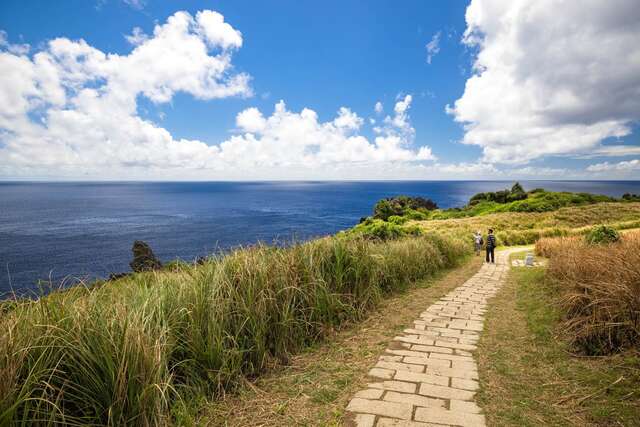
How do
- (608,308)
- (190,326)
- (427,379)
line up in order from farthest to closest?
1. (608,308)
2. (427,379)
3. (190,326)

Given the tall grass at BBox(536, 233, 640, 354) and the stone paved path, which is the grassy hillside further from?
the tall grass at BBox(536, 233, 640, 354)

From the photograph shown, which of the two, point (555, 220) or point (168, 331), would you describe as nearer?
point (168, 331)

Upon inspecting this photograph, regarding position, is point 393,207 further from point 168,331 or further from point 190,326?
point 168,331

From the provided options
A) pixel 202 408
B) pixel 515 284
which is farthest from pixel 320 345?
pixel 515 284

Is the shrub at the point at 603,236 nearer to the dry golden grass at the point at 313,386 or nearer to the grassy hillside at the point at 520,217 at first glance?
the grassy hillside at the point at 520,217

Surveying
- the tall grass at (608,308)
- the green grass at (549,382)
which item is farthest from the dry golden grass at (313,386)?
the tall grass at (608,308)

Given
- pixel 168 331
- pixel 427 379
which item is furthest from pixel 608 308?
pixel 168 331

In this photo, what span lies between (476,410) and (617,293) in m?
2.31

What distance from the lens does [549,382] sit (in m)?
3.25

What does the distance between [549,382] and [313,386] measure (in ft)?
7.51

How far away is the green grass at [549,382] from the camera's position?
8.79ft

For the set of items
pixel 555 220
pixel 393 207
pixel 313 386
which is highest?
pixel 313 386

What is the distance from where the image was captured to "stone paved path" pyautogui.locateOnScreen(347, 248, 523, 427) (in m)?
2.66

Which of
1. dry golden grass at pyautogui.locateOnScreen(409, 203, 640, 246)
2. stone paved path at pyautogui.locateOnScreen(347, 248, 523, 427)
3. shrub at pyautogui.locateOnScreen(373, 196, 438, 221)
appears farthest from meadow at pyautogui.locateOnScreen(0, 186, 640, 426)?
shrub at pyautogui.locateOnScreen(373, 196, 438, 221)
